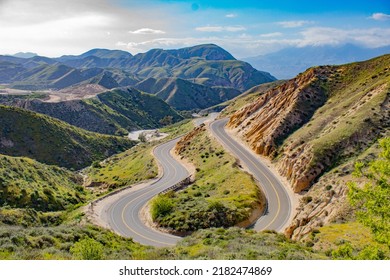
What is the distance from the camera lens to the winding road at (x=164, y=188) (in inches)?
1697

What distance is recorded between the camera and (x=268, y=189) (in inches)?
2237

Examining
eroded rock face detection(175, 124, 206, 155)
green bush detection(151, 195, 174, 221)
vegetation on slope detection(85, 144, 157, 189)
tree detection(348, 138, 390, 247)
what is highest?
tree detection(348, 138, 390, 247)

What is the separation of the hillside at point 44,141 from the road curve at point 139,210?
47.0 metres

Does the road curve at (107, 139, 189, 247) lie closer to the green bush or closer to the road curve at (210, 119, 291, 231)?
the green bush

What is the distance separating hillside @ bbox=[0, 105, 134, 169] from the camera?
111m

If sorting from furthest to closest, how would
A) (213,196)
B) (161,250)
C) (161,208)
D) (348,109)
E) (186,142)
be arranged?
(186,142) < (348,109) < (213,196) < (161,208) < (161,250)

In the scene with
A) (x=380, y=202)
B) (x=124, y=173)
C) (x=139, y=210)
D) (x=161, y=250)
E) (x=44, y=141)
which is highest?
(x=380, y=202)

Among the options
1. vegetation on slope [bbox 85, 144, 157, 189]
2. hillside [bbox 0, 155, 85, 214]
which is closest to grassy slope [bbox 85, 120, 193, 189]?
vegetation on slope [bbox 85, 144, 157, 189]

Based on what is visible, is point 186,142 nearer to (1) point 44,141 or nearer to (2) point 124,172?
(2) point 124,172

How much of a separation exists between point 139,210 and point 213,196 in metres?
11.9

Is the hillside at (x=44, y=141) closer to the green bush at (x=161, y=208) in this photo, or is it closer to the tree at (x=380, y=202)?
the green bush at (x=161, y=208)

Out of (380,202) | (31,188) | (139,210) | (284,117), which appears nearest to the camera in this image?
(380,202)


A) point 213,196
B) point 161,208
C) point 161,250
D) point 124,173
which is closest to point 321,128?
point 213,196

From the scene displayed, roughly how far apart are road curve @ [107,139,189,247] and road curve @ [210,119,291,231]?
12146mm
